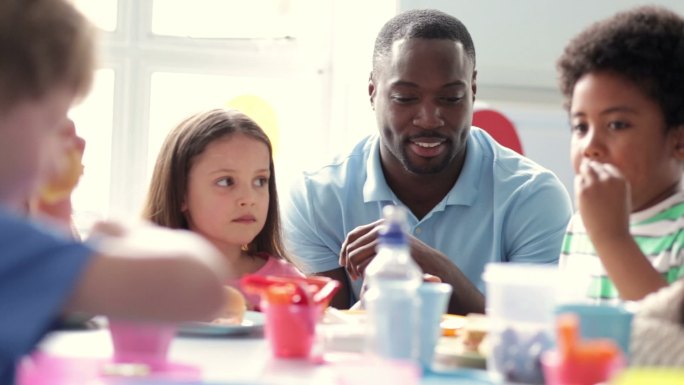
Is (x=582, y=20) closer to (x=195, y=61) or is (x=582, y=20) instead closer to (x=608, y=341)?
(x=195, y=61)

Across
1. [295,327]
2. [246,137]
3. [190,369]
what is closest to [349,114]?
[246,137]

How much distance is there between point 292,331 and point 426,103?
3.73 feet

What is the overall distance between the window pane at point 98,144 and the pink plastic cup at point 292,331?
2146 millimetres

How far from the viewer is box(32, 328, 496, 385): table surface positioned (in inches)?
40.3

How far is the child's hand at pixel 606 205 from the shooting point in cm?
144

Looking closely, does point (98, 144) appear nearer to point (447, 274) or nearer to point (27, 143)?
point (447, 274)

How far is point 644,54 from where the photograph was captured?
5.31 feet

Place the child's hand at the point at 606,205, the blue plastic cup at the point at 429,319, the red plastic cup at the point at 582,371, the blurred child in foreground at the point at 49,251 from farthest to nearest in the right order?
1. the child's hand at the point at 606,205
2. the blue plastic cup at the point at 429,319
3. the red plastic cup at the point at 582,371
4. the blurred child in foreground at the point at 49,251

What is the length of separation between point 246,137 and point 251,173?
0.26ft

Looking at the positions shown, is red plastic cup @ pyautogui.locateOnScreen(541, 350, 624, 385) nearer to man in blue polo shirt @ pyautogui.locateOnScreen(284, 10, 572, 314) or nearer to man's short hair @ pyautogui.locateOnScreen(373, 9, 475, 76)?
man in blue polo shirt @ pyautogui.locateOnScreen(284, 10, 572, 314)

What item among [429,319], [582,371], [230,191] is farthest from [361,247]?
[582,371]

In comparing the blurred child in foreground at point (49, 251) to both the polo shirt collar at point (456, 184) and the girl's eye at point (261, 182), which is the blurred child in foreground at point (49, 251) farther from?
the polo shirt collar at point (456, 184)

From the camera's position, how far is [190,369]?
1100 millimetres

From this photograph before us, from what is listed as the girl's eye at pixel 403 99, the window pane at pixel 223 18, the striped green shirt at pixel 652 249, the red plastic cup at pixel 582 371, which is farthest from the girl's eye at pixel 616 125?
the window pane at pixel 223 18
